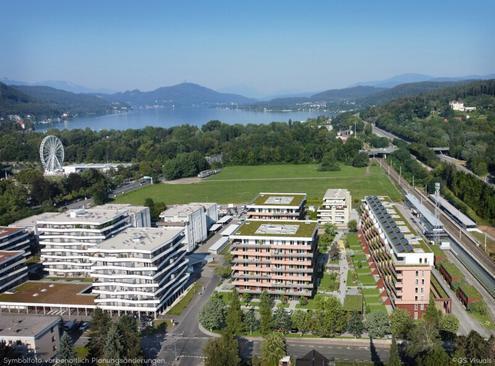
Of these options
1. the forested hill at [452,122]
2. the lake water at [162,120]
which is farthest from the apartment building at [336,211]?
the lake water at [162,120]

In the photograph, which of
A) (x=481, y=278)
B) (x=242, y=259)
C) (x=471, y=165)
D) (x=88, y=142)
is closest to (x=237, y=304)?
(x=242, y=259)

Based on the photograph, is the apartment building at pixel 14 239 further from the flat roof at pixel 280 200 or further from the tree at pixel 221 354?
the tree at pixel 221 354

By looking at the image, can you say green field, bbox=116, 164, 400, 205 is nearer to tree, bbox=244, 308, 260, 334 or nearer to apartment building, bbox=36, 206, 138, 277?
apartment building, bbox=36, 206, 138, 277

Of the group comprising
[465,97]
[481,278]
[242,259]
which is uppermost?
[465,97]

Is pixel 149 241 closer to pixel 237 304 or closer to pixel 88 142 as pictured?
pixel 237 304

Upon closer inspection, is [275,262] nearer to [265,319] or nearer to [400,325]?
[265,319]

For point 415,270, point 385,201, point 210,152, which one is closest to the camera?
point 415,270

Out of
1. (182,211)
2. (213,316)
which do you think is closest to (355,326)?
(213,316)

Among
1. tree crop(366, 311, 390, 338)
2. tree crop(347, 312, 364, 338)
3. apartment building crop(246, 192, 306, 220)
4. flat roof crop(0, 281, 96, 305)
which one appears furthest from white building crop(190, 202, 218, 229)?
tree crop(366, 311, 390, 338)
